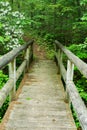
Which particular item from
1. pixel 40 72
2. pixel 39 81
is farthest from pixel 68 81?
pixel 40 72

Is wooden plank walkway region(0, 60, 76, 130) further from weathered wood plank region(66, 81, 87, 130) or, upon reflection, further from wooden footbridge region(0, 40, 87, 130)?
weathered wood plank region(66, 81, 87, 130)

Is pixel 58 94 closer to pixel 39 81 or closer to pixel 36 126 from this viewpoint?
pixel 39 81

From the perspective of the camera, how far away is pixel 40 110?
4.29m

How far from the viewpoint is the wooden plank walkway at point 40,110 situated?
364 centimetres

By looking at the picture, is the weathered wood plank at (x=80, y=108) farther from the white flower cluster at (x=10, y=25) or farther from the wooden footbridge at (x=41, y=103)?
the white flower cluster at (x=10, y=25)

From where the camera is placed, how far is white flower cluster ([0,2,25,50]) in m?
8.80

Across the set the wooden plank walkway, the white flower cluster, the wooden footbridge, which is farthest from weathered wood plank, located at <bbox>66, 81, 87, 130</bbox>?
the white flower cluster

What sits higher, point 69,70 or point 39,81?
point 69,70

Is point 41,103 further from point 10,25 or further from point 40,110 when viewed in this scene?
point 10,25

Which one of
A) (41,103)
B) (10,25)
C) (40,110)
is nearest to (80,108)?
(40,110)

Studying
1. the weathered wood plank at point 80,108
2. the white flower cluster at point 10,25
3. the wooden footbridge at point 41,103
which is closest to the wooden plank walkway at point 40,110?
the wooden footbridge at point 41,103

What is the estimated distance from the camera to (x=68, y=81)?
4516 millimetres

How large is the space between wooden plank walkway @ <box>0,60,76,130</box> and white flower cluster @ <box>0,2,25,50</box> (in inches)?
114

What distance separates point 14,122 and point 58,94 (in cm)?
186
